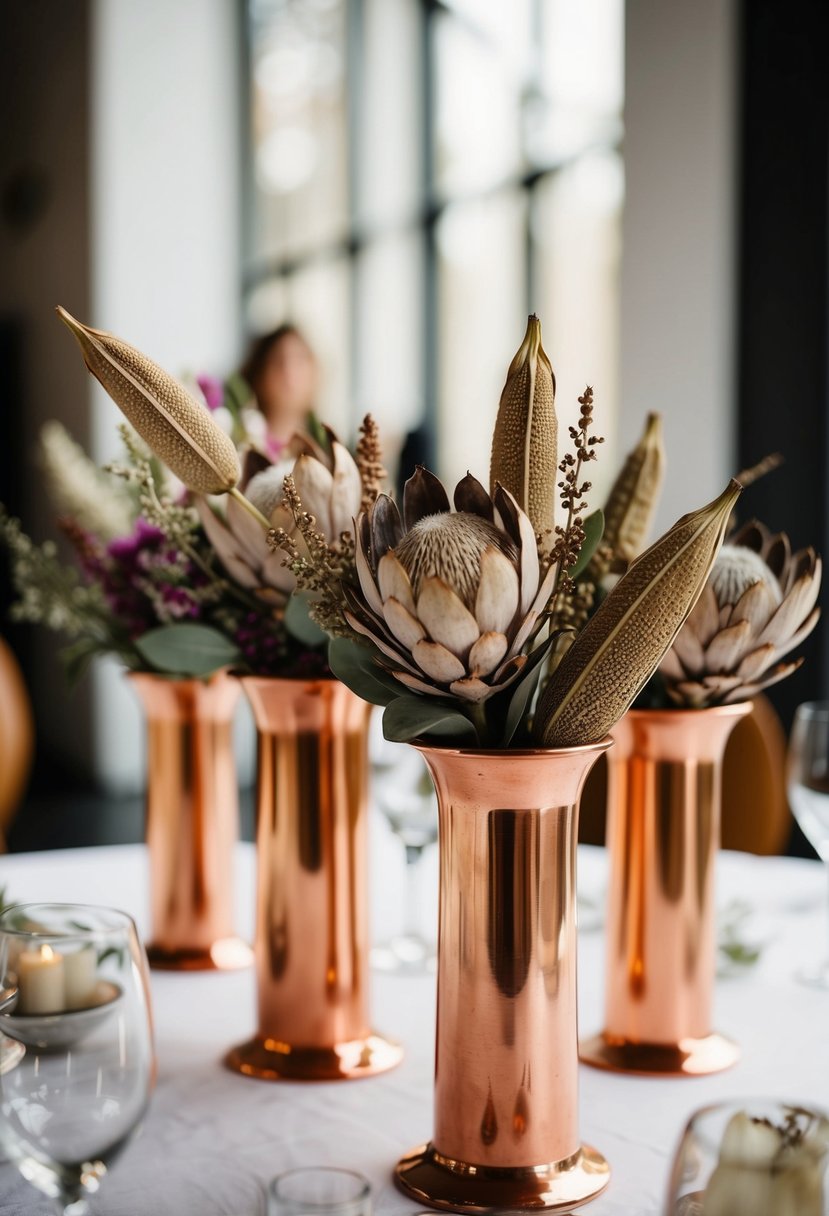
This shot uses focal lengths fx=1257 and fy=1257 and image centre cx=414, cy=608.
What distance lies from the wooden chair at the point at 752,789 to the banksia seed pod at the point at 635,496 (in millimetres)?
906

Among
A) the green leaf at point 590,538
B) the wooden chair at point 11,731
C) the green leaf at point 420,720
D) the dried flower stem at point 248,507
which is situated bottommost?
the wooden chair at point 11,731

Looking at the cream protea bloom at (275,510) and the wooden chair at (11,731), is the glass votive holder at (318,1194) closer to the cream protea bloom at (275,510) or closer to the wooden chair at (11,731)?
the cream protea bloom at (275,510)

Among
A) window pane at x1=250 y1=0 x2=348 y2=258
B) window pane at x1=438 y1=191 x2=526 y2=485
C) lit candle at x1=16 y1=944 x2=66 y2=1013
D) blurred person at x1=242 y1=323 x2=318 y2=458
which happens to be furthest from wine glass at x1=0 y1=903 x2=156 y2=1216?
window pane at x1=250 y1=0 x2=348 y2=258

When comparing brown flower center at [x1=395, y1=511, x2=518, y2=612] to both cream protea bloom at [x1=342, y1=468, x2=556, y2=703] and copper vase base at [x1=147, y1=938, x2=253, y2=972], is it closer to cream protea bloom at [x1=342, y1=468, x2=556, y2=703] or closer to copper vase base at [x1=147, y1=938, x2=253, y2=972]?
cream protea bloom at [x1=342, y1=468, x2=556, y2=703]

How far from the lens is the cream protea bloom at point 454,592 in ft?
1.70

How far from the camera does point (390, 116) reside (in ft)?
16.1

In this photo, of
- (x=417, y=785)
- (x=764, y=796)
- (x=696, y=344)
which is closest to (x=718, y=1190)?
(x=417, y=785)

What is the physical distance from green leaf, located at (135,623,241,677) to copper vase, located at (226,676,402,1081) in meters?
0.03

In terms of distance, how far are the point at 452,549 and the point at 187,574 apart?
33 cm

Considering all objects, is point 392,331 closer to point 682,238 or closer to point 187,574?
point 682,238

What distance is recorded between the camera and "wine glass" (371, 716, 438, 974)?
3.17 ft

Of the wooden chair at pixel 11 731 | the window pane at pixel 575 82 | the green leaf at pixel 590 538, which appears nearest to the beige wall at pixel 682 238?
the window pane at pixel 575 82

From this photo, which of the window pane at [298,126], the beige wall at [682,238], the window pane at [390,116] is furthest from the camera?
the window pane at [298,126]

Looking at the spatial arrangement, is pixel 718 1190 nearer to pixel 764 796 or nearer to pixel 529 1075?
pixel 529 1075
